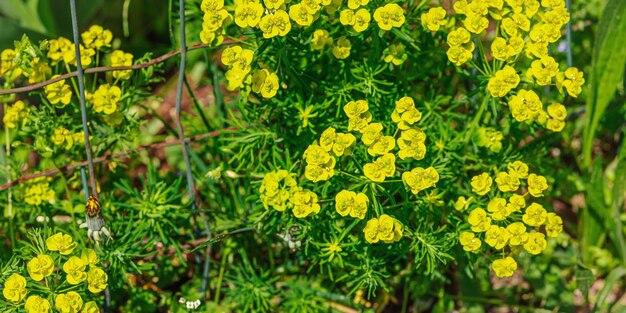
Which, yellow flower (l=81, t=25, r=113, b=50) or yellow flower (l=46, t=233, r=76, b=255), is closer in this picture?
yellow flower (l=46, t=233, r=76, b=255)

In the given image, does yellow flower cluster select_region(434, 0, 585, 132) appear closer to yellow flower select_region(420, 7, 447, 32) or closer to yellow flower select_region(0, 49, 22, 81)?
yellow flower select_region(420, 7, 447, 32)

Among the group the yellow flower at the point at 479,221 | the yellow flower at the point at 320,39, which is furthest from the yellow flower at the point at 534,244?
the yellow flower at the point at 320,39

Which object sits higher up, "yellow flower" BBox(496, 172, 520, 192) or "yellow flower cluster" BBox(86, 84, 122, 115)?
"yellow flower cluster" BBox(86, 84, 122, 115)

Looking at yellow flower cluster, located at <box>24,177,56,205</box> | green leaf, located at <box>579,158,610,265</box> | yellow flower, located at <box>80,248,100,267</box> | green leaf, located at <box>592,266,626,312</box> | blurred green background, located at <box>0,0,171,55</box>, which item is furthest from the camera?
blurred green background, located at <box>0,0,171,55</box>

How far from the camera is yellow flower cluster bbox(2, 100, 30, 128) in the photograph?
6.72 ft

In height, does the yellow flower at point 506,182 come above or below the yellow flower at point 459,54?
below

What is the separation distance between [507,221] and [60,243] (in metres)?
1.07

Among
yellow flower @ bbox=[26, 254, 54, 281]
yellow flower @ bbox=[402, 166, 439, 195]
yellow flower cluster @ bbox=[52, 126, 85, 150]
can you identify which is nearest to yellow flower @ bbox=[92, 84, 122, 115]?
yellow flower cluster @ bbox=[52, 126, 85, 150]

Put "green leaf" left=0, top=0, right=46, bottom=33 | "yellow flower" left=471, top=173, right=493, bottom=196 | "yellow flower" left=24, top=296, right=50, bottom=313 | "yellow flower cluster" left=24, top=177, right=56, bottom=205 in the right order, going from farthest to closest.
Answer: "green leaf" left=0, top=0, right=46, bottom=33 → "yellow flower cluster" left=24, top=177, right=56, bottom=205 → "yellow flower" left=471, top=173, right=493, bottom=196 → "yellow flower" left=24, top=296, right=50, bottom=313

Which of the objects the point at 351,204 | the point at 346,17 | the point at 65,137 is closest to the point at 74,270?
the point at 65,137

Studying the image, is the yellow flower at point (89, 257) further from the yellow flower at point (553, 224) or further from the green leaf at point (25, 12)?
the green leaf at point (25, 12)

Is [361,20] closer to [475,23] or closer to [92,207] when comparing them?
[475,23]

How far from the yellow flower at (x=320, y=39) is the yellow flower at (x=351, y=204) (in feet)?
1.39

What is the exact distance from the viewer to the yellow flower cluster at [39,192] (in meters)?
2.14
